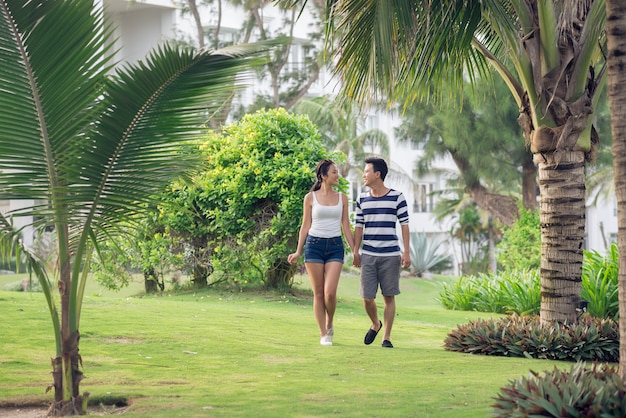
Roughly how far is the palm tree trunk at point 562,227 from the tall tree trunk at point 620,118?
3.56 meters

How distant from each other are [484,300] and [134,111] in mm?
11110

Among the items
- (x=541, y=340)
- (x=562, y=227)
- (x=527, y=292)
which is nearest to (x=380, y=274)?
(x=541, y=340)

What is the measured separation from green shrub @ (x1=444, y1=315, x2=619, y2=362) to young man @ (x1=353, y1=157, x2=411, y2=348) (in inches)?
32.7

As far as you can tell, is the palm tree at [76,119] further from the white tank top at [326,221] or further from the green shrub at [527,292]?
the green shrub at [527,292]

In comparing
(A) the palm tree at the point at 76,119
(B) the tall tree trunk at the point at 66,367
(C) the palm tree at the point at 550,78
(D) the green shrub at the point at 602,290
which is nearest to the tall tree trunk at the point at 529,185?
(D) the green shrub at the point at 602,290

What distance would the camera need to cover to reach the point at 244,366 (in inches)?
303

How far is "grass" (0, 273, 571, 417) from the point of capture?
5984 mm

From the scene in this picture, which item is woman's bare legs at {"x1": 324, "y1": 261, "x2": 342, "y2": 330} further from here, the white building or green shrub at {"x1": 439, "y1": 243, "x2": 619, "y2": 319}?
the white building

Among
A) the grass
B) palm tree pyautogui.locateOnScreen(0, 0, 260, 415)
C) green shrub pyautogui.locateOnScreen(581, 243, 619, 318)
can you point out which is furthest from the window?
palm tree pyautogui.locateOnScreen(0, 0, 260, 415)

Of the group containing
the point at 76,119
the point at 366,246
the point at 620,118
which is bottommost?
the point at 366,246

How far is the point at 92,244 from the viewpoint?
6.11m

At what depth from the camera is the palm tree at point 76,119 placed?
549 cm

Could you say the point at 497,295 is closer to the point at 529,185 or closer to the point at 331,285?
the point at 331,285

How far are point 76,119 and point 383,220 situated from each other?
4.07 metres
